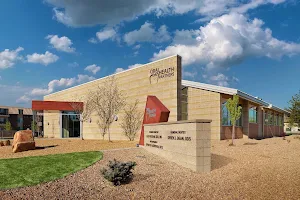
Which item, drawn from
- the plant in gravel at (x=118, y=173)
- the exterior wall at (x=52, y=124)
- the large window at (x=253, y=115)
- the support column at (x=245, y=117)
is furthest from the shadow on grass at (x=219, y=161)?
the exterior wall at (x=52, y=124)

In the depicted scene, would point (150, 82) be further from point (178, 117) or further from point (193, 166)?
point (193, 166)

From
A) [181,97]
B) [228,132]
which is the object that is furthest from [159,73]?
[228,132]

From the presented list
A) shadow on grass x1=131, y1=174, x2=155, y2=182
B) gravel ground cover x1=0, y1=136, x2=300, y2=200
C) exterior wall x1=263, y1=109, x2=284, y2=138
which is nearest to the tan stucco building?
exterior wall x1=263, y1=109, x2=284, y2=138

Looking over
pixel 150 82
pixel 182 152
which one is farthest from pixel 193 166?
pixel 150 82

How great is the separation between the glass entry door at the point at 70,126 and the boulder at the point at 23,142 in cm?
2173

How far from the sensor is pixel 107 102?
97.8 ft

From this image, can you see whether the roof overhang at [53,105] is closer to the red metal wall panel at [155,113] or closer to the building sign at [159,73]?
the building sign at [159,73]

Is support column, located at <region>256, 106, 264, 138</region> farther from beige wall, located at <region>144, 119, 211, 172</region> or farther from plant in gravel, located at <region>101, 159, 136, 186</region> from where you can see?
plant in gravel, located at <region>101, 159, 136, 186</region>

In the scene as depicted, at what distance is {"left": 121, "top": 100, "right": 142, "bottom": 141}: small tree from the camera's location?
25.5m

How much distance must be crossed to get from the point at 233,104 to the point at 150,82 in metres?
7.65

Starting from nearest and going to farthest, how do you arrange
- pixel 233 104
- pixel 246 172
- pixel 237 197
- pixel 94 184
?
pixel 237 197 < pixel 94 184 < pixel 246 172 < pixel 233 104

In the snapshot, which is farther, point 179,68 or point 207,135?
point 179,68

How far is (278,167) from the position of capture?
10.8 metres

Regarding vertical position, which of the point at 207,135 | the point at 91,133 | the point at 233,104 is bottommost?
the point at 91,133
